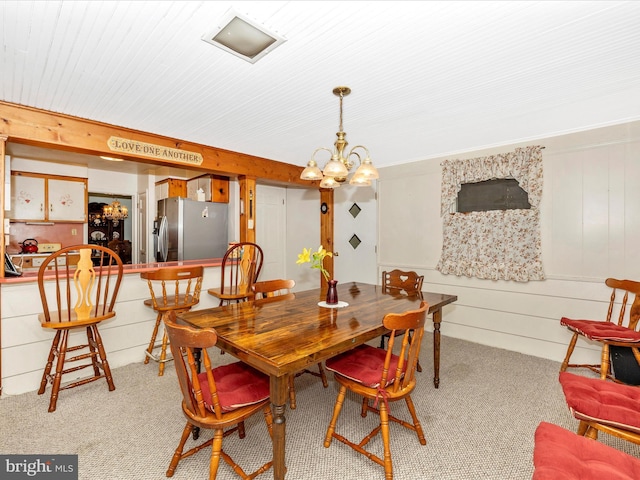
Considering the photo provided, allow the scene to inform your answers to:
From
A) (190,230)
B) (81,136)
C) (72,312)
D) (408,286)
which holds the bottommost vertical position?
→ (72,312)

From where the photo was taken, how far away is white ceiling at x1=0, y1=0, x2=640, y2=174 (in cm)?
150

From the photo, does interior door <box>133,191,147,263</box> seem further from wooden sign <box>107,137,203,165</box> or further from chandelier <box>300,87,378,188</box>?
chandelier <box>300,87,378,188</box>

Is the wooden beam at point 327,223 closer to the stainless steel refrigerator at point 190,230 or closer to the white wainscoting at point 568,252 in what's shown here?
the stainless steel refrigerator at point 190,230

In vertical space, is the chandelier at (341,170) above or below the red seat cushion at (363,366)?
above

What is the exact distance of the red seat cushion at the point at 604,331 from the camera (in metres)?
2.30

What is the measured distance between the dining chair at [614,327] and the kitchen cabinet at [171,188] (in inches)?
213

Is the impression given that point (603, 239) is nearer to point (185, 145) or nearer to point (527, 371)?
point (527, 371)

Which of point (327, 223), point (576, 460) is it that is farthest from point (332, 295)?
point (327, 223)

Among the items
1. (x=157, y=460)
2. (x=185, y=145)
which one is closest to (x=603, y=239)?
(x=157, y=460)

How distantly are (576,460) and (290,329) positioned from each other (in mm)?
1270

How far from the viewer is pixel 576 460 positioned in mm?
1112

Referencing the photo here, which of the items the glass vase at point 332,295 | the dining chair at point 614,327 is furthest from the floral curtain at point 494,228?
the glass vase at point 332,295

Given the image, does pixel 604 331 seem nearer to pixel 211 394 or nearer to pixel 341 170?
pixel 341 170

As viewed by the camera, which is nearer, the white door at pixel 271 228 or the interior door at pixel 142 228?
the white door at pixel 271 228
